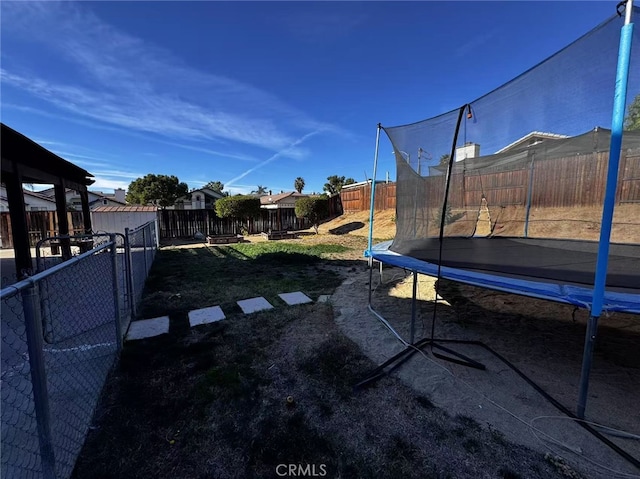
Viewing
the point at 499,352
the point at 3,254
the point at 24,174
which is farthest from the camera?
the point at 3,254

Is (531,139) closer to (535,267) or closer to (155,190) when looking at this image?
(535,267)

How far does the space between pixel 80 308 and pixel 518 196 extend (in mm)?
6898

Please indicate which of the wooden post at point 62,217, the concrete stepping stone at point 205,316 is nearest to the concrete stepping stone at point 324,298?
the concrete stepping stone at point 205,316

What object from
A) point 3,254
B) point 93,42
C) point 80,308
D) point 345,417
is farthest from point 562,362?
point 3,254

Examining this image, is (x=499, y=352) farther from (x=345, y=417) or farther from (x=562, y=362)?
(x=345, y=417)

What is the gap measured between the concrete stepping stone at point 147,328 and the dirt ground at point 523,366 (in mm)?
2057

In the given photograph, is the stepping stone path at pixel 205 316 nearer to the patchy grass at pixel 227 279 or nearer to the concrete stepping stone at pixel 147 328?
the concrete stepping stone at pixel 147 328

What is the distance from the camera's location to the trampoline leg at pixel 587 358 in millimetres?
1516

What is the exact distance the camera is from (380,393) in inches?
77.4

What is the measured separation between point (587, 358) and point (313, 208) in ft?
46.7

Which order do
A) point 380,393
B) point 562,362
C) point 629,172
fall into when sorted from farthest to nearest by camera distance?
point 629,172 < point 562,362 < point 380,393

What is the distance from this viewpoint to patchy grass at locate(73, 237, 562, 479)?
1.37 m

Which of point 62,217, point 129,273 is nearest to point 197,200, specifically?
point 62,217

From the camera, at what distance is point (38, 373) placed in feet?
3.64
